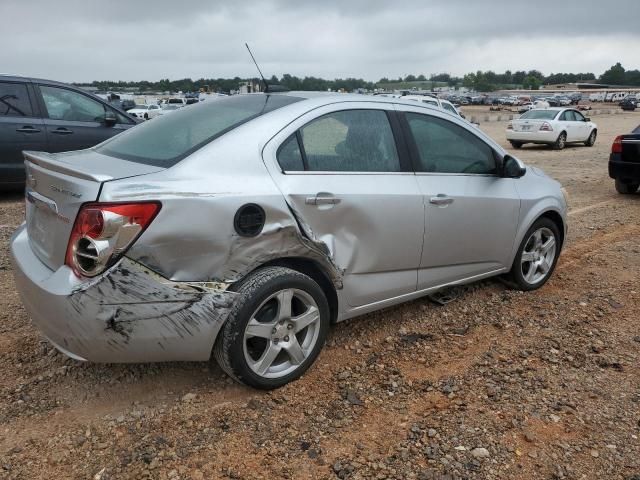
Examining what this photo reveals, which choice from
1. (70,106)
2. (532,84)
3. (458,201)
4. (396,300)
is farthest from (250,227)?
(532,84)

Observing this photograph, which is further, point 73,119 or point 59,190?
point 73,119

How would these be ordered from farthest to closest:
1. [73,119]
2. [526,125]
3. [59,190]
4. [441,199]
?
[526,125] → [73,119] → [441,199] → [59,190]

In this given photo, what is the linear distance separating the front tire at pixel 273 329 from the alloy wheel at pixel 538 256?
217 centimetres

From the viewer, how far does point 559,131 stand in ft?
59.9

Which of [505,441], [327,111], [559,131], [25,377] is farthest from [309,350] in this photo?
[559,131]

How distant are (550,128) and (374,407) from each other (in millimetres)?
17600

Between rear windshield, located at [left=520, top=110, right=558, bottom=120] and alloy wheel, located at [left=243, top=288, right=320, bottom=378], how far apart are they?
17926 mm

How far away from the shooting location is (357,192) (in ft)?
10.1

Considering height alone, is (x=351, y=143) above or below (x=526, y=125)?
above

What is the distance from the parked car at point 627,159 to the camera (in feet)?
28.1

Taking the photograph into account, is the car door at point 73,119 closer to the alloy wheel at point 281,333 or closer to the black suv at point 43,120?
the black suv at point 43,120

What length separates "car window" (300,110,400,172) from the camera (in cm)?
302

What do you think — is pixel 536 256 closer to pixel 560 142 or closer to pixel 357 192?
pixel 357 192

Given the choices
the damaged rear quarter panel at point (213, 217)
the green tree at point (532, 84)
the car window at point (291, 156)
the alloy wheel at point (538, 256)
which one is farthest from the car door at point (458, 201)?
the green tree at point (532, 84)
